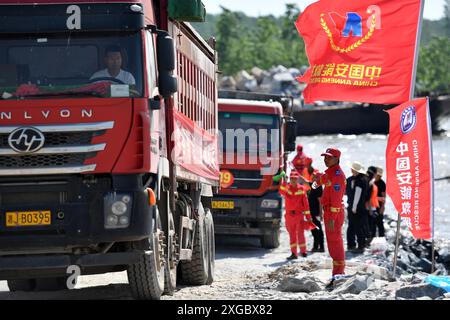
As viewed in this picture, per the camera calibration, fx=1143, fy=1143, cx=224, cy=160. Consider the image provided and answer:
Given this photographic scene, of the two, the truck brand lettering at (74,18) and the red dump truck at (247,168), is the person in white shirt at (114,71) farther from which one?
the red dump truck at (247,168)

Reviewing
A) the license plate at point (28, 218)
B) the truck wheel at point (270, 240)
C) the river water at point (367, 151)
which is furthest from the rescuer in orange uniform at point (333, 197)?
the river water at point (367, 151)

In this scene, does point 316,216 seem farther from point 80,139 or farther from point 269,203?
point 80,139

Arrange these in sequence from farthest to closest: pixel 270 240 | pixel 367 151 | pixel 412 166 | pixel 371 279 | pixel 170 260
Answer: pixel 367 151 → pixel 270 240 → pixel 412 166 → pixel 371 279 → pixel 170 260

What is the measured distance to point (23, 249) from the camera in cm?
1076

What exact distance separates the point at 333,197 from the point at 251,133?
924cm

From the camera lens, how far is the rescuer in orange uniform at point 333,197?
13.6 metres

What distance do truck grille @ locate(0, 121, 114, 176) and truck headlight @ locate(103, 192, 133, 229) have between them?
343mm

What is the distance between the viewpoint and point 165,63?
11.3 meters

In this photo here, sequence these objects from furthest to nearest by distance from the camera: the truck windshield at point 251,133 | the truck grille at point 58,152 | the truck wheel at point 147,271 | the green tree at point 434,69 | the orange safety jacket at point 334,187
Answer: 1. the green tree at point 434,69
2. the truck windshield at point 251,133
3. the orange safety jacket at point 334,187
4. the truck wheel at point 147,271
5. the truck grille at point 58,152

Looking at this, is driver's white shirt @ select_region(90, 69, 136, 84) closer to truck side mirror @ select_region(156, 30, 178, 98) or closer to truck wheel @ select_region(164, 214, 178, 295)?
truck side mirror @ select_region(156, 30, 178, 98)

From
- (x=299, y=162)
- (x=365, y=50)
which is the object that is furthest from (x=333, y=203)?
(x=299, y=162)

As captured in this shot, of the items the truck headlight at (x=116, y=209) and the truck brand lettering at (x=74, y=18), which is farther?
the truck brand lettering at (x=74, y=18)

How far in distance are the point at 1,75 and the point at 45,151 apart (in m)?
0.91

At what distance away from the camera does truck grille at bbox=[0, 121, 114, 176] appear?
1059cm
